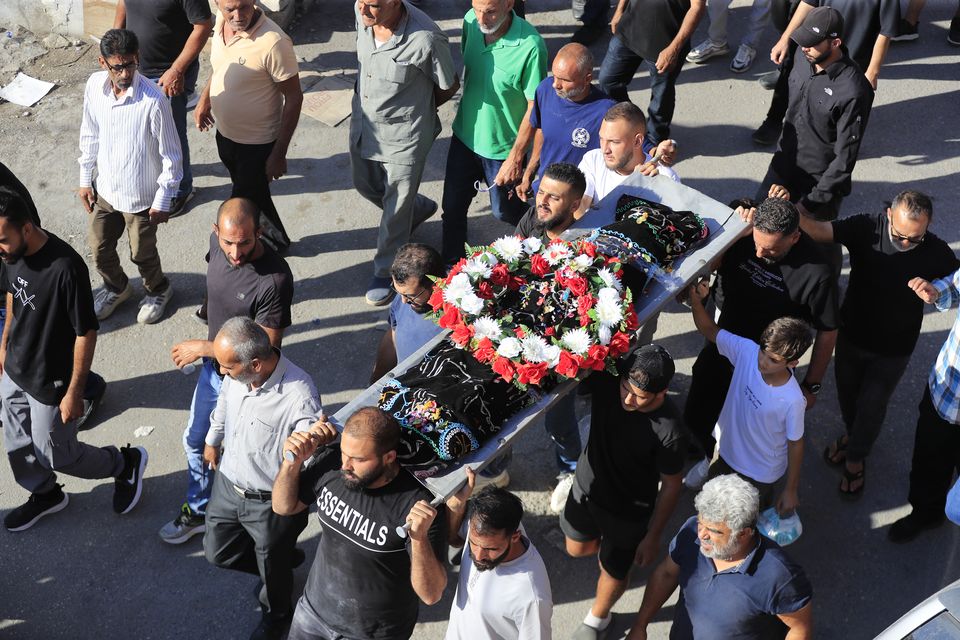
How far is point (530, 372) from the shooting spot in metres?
4.64

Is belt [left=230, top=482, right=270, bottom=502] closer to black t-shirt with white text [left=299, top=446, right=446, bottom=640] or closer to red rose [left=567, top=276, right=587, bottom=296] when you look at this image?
black t-shirt with white text [left=299, top=446, right=446, bottom=640]

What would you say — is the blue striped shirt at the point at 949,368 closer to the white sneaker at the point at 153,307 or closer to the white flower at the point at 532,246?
the white flower at the point at 532,246

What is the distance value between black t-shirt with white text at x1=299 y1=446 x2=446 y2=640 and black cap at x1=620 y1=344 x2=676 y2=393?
42.4 inches

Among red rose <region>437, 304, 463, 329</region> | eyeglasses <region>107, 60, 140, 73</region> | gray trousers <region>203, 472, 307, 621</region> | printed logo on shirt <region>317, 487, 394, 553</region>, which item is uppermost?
eyeglasses <region>107, 60, 140, 73</region>

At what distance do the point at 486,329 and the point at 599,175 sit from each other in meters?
1.89

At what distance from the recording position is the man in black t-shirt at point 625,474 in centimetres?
474

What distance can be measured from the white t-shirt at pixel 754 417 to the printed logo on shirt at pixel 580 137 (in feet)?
5.91

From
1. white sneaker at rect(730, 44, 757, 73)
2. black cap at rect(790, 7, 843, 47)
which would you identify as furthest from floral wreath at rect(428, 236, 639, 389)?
white sneaker at rect(730, 44, 757, 73)

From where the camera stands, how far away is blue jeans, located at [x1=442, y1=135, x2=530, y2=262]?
24.2ft

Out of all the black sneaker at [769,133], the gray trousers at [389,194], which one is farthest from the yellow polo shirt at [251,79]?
the black sneaker at [769,133]

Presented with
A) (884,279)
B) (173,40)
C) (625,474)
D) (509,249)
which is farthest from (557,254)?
(173,40)

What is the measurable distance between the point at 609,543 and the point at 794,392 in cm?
122

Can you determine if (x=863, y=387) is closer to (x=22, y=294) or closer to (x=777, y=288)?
(x=777, y=288)

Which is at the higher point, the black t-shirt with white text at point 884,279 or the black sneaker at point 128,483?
the black t-shirt with white text at point 884,279
